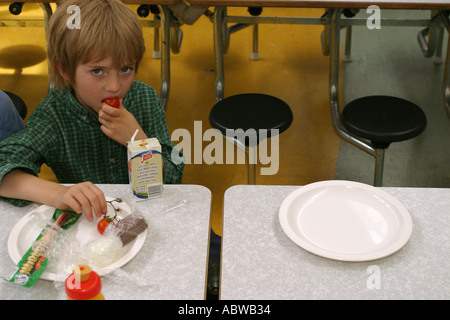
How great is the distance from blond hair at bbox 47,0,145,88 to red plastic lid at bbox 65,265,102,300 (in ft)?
1.82

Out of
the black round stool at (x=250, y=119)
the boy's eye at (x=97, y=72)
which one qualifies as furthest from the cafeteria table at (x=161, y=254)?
the black round stool at (x=250, y=119)

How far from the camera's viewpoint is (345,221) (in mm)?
1116

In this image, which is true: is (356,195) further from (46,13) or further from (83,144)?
(46,13)

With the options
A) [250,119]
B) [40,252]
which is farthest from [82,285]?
[250,119]

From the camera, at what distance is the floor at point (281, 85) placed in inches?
102


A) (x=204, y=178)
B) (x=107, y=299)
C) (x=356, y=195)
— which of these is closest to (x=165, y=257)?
(x=107, y=299)

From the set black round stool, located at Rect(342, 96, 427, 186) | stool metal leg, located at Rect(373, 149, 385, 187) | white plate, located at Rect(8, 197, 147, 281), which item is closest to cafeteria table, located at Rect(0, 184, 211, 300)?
white plate, located at Rect(8, 197, 147, 281)

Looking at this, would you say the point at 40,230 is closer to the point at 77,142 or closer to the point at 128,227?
the point at 128,227

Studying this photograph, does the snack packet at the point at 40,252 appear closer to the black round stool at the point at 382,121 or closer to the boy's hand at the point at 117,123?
the boy's hand at the point at 117,123

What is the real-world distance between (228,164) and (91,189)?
1.57 m

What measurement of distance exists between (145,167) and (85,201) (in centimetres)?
14

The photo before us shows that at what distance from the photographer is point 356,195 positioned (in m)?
A: 1.18

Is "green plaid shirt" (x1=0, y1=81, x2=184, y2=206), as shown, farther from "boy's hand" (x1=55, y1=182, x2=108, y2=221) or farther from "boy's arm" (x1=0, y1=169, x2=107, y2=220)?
"boy's hand" (x1=55, y1=182, x2=108, y2=221)

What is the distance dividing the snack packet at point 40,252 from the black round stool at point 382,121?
3.85 ft
